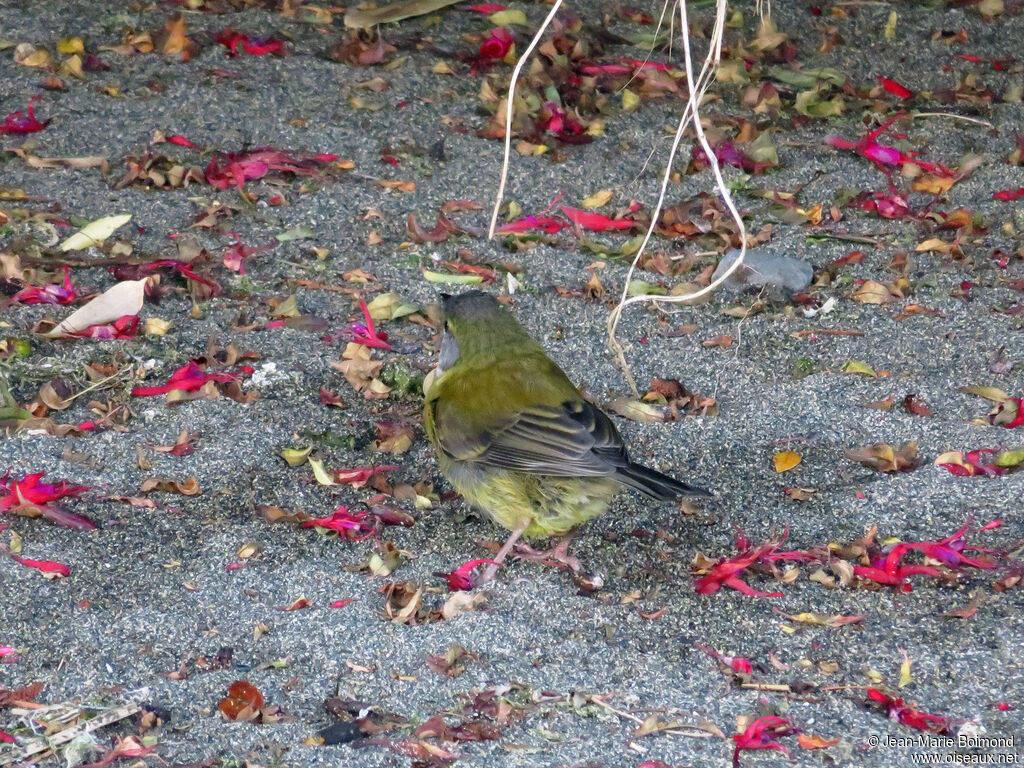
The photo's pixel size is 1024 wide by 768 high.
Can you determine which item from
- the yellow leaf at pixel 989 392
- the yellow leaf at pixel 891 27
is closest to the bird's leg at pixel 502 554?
the yellow leaf at pixel 989 392

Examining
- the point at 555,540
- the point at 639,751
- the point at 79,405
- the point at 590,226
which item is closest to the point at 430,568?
the point at 555,540

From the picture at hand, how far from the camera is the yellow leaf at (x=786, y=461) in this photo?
4.76 m

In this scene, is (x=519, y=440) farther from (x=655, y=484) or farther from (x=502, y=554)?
(x=655, y=484)

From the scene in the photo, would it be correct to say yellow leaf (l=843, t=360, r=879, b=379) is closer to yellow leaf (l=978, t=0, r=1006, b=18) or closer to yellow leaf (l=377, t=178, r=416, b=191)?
yellow leaf (l=377, t=178, r=416, b=191)

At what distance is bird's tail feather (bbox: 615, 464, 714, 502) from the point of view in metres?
4.16

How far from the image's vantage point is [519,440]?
448cm

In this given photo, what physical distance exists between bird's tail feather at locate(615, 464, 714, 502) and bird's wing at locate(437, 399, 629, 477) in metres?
0.05

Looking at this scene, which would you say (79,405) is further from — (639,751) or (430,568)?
(639,751)

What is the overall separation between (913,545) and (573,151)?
10.7 feet

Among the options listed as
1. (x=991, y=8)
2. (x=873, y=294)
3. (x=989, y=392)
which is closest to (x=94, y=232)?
(x=873, y=294)

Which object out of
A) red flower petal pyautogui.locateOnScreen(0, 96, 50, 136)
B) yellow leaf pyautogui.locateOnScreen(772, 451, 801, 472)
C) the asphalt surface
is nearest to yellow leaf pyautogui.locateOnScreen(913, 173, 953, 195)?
the asphalt surface

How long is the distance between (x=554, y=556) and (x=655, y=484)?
48 cm

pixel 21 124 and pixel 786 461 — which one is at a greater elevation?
pixel 21 124

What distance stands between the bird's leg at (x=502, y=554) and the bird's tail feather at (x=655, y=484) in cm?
45
